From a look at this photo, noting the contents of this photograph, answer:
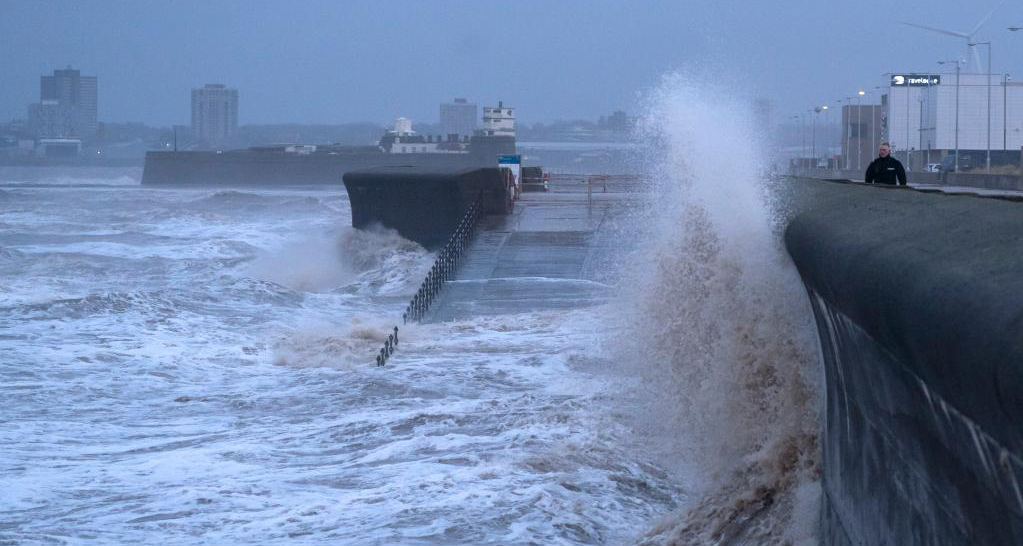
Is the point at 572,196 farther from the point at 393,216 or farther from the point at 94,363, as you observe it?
the point at 94,363

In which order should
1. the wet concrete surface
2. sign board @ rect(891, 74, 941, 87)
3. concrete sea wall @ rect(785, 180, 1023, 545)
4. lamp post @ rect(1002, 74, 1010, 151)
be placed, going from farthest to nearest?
sign board @ rect(891, 74, 941, 87) < lamp post @ rect(1002, 74, 1010, 151) < the wet concrete surface < concrete sea wall @ rect(785, 180, 1023, 545)

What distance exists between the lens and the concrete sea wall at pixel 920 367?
3129 mm

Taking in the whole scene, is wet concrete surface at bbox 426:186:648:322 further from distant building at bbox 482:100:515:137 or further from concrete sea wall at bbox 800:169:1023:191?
distant building at bbox 482:100:515:137

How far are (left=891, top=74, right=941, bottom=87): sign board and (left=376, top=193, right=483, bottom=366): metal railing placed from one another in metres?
50.4

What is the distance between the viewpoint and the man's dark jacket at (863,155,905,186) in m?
14.9

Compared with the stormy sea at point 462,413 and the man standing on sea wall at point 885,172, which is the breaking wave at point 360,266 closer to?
the stormy sea at point 462,413

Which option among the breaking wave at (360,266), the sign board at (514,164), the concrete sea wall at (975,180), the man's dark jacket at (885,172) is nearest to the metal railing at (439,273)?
the breaking wave at (360,266)

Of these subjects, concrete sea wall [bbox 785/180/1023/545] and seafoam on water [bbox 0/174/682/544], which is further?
seafoam on water [bbox 0/174/682/544]

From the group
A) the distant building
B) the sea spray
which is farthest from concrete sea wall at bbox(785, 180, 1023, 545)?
the distant building

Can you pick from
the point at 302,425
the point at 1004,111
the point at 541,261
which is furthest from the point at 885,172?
the point at 1004,111

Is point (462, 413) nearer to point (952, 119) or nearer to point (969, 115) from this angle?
point (952, 119)

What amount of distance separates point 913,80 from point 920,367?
79680mm

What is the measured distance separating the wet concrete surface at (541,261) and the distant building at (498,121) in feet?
226

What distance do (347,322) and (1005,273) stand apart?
1831 cm
